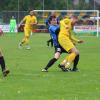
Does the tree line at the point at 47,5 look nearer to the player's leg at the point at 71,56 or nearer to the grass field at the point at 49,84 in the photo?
the grass field at the point at 49,84

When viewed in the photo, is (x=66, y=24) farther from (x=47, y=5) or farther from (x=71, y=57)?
(x=47, y=5)

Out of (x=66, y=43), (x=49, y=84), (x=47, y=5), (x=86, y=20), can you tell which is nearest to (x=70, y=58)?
(x=66, y=43)

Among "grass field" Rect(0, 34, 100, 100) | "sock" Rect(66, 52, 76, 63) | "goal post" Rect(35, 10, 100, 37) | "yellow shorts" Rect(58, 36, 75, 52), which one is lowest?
"goal post" Rect(35, 10, 100, 37)

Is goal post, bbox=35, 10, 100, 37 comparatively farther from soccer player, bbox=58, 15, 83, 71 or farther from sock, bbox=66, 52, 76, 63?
sock, bbox=66, 52, 76, 63

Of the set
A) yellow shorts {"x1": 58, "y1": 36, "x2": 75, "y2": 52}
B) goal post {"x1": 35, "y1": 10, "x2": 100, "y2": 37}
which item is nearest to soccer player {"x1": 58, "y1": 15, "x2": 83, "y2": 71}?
yellow shorts {"x1": 58, "y1": 36, "x2": 75, "y2": 52}

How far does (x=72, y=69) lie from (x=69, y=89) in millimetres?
4750

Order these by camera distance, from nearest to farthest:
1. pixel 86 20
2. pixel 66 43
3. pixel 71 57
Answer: pixel 71 57
pixel 66 43
pixel 86 20

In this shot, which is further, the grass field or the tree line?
the tree line

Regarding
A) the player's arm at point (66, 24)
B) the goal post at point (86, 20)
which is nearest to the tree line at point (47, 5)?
the goal post at point (86, 20)

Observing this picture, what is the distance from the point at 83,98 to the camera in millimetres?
11914

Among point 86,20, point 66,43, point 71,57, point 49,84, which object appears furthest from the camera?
point 86,20

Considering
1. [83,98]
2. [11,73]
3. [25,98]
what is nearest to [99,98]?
Result: [83,98]

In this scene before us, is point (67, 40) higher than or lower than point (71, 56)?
higher

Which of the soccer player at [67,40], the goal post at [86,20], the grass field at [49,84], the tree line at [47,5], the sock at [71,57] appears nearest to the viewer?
the grass field at [49,84]
